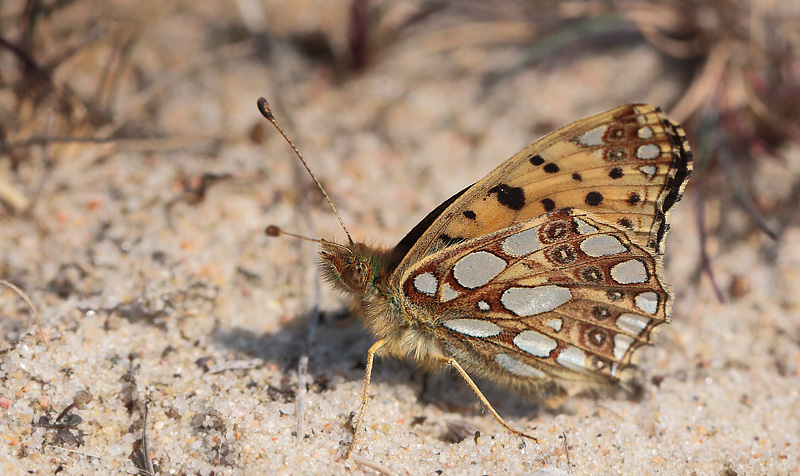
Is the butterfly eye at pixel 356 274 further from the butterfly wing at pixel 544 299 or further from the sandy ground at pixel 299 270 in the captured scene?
the sandy ground at pixel 299 270

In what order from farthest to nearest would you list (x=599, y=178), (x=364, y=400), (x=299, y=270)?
(x=299, y=270) < (x=364, y=400) < (x=599, y=178)

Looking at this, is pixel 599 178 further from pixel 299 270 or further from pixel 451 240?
pixel 299 270

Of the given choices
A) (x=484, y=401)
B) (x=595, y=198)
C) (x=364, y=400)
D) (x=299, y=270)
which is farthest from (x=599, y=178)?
(x=299, y=270)

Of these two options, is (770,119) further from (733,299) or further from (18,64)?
(18,64)

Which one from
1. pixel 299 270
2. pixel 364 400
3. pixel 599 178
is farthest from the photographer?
pixel 299 270

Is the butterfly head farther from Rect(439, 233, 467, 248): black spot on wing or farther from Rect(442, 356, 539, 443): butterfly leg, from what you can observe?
Rect(442, 356, 539, 443): butterfly leg

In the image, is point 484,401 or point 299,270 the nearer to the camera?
point 484,401

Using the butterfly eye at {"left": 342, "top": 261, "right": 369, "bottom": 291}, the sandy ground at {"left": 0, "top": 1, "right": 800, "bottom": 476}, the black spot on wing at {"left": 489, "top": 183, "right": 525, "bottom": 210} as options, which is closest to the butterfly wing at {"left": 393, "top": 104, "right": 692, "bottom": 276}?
the black spot on wing at {"left": 489, "top": 183, "right": 525, "bottom": 210}

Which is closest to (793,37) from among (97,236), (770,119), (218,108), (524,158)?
(770,119)
